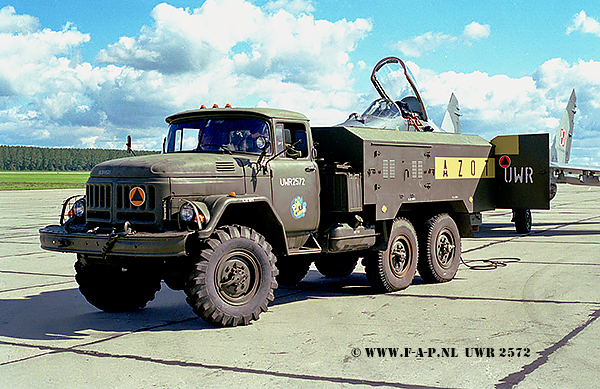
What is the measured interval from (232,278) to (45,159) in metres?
183

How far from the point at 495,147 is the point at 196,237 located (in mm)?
6735

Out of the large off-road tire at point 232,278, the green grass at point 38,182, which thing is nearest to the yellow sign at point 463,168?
the large off-road tire at point 232,278

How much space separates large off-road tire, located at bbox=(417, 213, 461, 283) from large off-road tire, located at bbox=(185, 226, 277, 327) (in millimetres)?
3378

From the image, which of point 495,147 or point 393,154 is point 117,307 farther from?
point 495,147

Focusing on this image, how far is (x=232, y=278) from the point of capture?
693 centimetres

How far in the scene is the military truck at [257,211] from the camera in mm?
6738

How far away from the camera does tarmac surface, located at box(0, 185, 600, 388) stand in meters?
5.07

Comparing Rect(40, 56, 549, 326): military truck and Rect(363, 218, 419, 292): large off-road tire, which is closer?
Rect(40, 56, 549, 326): military truck

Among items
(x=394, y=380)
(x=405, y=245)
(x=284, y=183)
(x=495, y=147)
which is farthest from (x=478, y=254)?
(x=394, y=380)

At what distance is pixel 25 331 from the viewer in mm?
6906

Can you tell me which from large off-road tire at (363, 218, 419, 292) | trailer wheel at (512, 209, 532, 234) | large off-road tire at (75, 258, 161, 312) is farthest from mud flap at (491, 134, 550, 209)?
large off-road tire at (75, 258, 161, 312)

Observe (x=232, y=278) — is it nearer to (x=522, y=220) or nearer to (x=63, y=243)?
(x=63, y=243)

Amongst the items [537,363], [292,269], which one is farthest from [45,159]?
[537,363]

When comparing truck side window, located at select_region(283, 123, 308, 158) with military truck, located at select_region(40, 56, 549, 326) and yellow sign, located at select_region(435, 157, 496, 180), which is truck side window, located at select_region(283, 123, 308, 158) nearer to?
military truck, located at select_region(40, 56, 549, 326)
